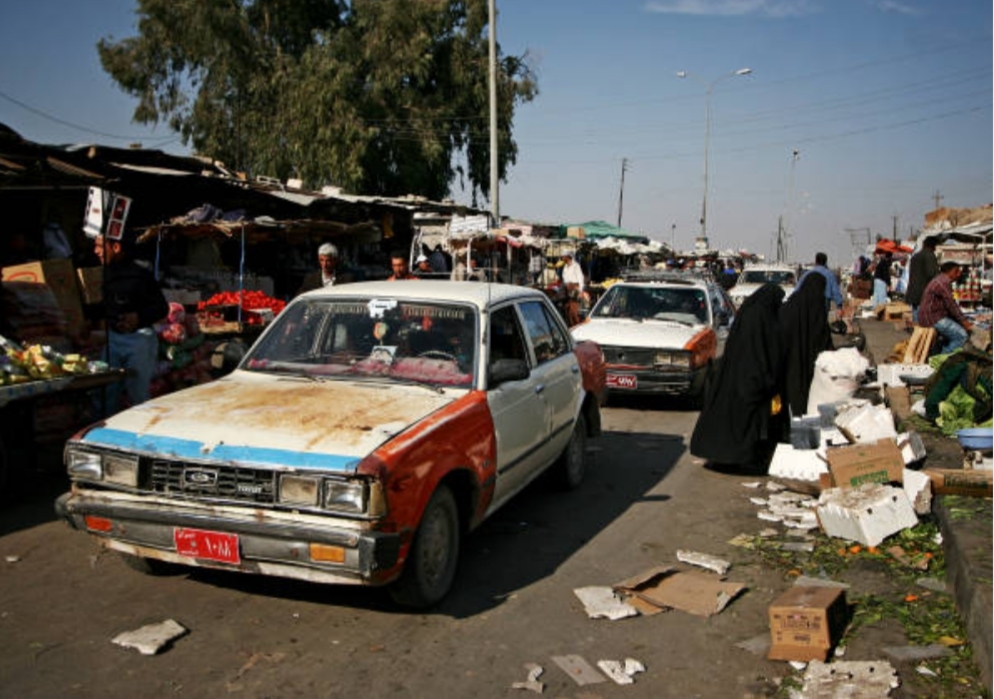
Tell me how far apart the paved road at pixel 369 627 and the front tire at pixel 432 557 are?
0.40ft

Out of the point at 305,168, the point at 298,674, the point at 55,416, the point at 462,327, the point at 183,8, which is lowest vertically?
the point at 298,674

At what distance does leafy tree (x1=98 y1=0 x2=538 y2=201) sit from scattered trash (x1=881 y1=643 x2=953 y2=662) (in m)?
25.6

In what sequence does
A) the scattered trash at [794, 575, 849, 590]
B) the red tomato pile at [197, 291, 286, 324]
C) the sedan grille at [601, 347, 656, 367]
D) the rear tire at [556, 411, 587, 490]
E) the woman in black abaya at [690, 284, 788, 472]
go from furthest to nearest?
the red tomato pile at [197, 291, 286, 324] < the sedan grille at [601, 347, 656, 367] < the woman in black abaya at [690, 284, 788, 472] < the rear tire at [556, 411, 587, 490] < the scattered trash at [794, 575, 849, 590]

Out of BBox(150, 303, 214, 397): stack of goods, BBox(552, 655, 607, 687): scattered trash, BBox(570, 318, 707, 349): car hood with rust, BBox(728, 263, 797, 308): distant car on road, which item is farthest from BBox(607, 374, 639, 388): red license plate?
BBox(728, 263, 797, 308): distant car on road

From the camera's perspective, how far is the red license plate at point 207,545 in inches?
151

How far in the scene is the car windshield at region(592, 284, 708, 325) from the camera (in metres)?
11.5

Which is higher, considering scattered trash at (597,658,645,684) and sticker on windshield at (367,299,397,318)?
sticker on windshield at (367,299,397,318)

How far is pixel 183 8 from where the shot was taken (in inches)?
1129

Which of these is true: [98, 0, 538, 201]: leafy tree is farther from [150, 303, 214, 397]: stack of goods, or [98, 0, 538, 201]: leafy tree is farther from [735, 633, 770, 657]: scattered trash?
[735, 633, 770, 657]: scattered trash

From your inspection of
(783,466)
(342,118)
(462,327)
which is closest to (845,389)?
(783,466)

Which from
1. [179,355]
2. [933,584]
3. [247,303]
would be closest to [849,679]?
[933,584]

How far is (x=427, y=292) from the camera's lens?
548 centimetres

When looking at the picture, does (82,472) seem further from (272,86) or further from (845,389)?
(272,86)

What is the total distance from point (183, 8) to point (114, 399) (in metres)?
25.8
